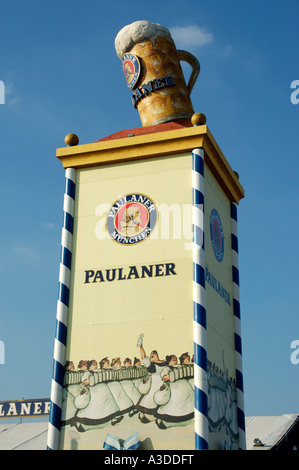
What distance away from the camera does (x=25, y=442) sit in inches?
896

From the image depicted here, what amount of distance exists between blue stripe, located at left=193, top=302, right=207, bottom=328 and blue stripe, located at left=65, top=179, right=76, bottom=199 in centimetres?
407

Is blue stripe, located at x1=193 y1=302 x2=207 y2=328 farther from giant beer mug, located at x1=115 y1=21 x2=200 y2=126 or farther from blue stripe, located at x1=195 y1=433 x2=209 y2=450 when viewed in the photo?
giant beer mug, located at x1=115 y1=21 x2=200 y2=126

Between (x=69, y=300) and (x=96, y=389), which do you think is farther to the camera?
(x=69, y=300)

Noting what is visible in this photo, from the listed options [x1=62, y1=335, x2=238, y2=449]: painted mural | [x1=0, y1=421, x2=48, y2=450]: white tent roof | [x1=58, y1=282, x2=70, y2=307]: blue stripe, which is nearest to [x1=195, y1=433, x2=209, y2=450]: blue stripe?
[x1=62, y1=335, x2=238, y2=449]: painted mural

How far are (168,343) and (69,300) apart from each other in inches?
98.1

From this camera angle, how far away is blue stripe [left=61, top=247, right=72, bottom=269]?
560 inches

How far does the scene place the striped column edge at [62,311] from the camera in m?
13.1

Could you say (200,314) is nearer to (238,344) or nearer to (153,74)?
(238,344)

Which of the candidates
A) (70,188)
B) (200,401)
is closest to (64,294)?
(70,188)

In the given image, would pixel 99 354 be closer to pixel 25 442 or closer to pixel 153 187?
pixel 153 187

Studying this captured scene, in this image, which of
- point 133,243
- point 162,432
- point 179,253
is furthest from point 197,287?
point 162,432

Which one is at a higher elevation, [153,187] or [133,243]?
[153,187]
